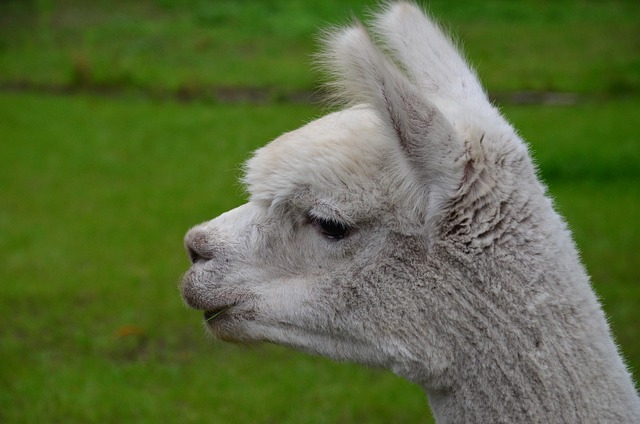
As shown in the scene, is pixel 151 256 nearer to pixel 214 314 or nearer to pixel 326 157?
pixel 214 314

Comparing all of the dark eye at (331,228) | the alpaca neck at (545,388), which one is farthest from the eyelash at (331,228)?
the alpaca neck at (545,388)

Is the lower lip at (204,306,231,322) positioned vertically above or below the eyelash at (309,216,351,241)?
below

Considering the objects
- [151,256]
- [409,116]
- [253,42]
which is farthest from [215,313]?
[253,42]

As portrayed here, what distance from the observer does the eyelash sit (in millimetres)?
2678

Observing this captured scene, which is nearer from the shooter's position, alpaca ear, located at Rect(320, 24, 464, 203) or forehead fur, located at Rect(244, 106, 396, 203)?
alpaca ear, located at Rect(320, 24, 464, 203)

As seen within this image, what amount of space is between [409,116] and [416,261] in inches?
17.3

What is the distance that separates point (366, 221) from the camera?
104 inches

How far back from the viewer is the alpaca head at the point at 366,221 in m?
2.52

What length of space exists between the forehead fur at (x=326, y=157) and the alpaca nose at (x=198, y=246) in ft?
0.71

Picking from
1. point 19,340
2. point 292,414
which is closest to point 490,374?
point 292,414

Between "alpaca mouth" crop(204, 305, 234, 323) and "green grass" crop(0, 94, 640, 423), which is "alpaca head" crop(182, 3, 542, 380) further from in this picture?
"green grass" crop(0, 94, 640, 423)

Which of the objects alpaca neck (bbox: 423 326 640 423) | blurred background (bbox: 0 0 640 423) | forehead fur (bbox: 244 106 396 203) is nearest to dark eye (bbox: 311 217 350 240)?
forehead fur (bbox: 244 106 396 203)

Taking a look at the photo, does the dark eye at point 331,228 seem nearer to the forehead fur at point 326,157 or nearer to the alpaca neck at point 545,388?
the forehead fur at point 326,157

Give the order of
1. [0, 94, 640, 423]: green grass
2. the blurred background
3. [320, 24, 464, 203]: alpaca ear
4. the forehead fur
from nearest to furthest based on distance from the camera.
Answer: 1. [320, 24, 464, 203]: alpaca ear
2. the forehead fur
3. [0, 94, 640, 423]: green grass
4. the blurred background
